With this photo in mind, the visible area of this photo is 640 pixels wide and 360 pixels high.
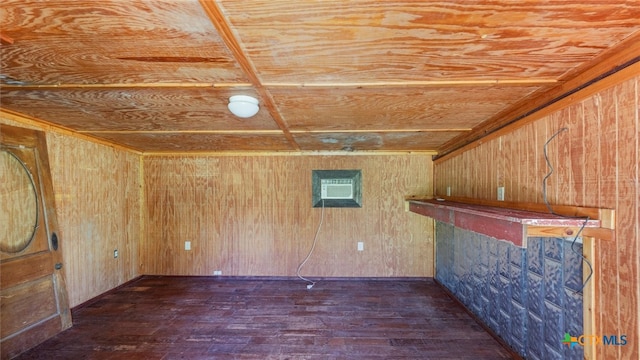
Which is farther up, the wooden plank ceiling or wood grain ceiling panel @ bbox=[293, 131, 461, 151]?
the wooden plank ceiling

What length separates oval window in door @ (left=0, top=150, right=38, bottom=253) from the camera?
2.26 meters

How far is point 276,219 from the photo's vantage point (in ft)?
13.6

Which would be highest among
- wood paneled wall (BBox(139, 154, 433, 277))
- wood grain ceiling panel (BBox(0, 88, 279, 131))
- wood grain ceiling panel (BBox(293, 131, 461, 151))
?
wood grain ceiling panel (BBox(0, 88, 279, 131))

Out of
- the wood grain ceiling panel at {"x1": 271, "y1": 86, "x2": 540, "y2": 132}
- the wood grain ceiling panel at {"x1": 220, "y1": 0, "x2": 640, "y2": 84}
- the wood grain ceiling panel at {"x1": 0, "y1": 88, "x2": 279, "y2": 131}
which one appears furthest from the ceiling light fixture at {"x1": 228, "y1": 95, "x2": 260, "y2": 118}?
the wood grain ceiling panel at {"x1": 220, "y1": 0, "x2": 640, "y2": 84}

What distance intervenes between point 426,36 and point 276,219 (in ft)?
11.2

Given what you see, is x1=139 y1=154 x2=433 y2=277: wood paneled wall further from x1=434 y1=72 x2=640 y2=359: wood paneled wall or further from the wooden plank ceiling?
x1=434 y1=72 x2=640 y2=359: wood paneled wall

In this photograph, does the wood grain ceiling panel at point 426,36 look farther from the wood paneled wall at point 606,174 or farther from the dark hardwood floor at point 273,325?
the dark hardwood floor at point 273,325

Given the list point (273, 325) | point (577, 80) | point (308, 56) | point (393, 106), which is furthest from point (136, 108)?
point (577, 80)

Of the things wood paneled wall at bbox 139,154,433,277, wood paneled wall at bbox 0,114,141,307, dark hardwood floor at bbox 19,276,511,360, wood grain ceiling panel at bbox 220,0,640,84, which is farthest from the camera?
wood paneled wall at bbox 139,154,433,277

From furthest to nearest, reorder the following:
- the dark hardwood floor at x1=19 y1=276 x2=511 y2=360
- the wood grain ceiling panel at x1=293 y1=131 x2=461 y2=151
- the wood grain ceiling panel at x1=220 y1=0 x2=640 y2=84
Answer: the wood grain ceiling panel at x1=293 y1=131 x2=461 y2=151
the dark hardwood floor at x1=19 y1=276 x2=511 y2=360
the wood grain ceiling panel at x1=220 y1=0 x2=640 y2=84

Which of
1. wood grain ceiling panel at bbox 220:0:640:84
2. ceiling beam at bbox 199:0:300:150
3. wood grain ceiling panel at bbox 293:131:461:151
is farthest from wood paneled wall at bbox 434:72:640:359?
ceiling beam at bbox 199:0:300:150

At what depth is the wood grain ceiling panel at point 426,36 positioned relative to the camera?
0.96m

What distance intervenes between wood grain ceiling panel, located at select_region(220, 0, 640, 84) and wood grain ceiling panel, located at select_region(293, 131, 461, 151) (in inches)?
58.4

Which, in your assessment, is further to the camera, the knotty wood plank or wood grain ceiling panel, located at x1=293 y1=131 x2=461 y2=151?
wood grain ceiling panel, located at x1=293 y1=131 x2=461 y2=151
